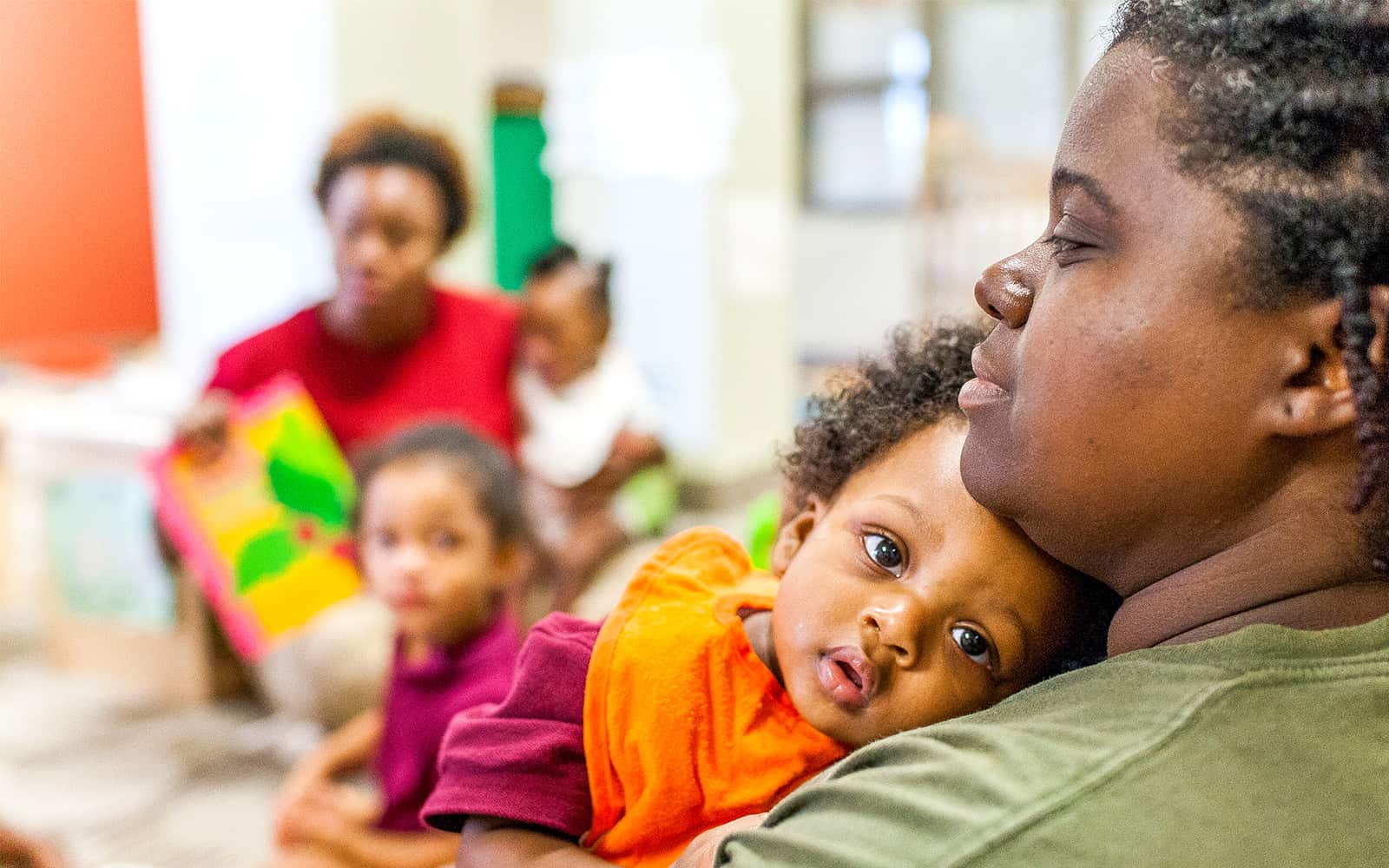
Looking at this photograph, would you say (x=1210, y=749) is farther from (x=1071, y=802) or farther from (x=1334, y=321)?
(x=1334, y=321)

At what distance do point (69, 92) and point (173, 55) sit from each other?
0.82 meters

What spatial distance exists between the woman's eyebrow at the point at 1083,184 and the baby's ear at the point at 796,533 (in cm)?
38

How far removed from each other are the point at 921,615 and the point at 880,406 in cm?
20

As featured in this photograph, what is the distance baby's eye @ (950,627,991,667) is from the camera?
3.21 ft

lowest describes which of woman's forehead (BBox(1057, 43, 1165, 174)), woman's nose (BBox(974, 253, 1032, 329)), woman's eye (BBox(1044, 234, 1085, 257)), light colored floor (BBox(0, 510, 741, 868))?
light colored floor (BBox(0, 510, 741, 868))

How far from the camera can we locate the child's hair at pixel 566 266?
3.58m

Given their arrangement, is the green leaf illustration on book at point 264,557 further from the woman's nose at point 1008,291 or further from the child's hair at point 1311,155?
the child's hair at point 1311,155

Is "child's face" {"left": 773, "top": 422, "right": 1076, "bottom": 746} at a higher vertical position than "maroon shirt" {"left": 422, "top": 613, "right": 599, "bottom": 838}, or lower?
higher

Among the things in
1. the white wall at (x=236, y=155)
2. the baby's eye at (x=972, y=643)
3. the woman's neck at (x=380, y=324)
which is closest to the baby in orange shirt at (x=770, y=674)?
the baby's eye at (x=972, y=643)

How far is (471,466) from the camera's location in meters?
2.09

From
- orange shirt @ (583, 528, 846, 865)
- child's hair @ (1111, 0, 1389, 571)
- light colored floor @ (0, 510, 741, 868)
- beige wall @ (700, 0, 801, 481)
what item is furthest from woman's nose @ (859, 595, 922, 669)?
beige wall @ (700, 0, 801, 481)

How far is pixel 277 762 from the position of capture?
3127mm

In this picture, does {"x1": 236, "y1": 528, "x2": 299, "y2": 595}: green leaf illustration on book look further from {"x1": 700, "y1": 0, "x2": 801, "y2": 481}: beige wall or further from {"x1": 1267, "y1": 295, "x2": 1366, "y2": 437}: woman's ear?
{"x1": 700, "y1": 0, "x2": 801, "y2": 481}: beige wall

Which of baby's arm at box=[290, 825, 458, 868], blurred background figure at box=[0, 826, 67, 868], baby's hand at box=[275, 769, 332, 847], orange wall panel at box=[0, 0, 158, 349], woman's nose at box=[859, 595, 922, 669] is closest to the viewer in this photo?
woman's nose at box=[859, 595, 922, 669]
